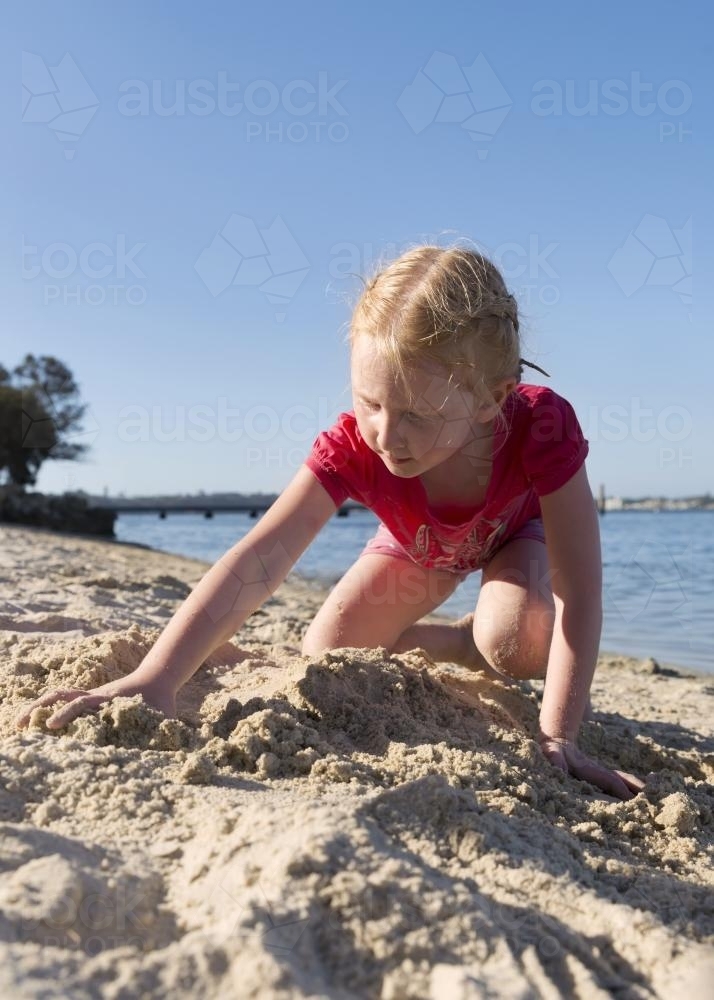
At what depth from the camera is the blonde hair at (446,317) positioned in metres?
2.11

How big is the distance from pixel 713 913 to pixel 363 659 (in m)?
1.11

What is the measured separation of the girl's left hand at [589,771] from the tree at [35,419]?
2726 cm

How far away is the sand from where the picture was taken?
95 cm

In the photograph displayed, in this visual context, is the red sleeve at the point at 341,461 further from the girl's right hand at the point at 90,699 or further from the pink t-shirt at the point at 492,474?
the girl's right hand at the point at 90,699

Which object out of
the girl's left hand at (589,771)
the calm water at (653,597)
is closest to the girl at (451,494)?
the girl's left hand at (589,771)

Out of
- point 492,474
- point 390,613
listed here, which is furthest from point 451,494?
point 390,613

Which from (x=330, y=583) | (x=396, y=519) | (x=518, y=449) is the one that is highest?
(x=518, y=449)

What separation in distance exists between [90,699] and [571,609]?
1.31m

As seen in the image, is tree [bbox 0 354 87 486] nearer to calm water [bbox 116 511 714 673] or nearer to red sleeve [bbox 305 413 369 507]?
calm water [bbox 116 511 714 673]

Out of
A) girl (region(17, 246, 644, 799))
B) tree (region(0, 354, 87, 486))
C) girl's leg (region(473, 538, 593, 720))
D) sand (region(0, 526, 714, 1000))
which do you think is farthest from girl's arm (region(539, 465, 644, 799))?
tree (region(0, 354, 87, 486))

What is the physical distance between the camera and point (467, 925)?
102 centimetres

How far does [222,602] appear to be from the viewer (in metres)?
2.06

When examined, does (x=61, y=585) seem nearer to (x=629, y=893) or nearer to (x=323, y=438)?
(x=323, y=438)

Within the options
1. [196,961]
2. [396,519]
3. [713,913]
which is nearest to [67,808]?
[196,961]
